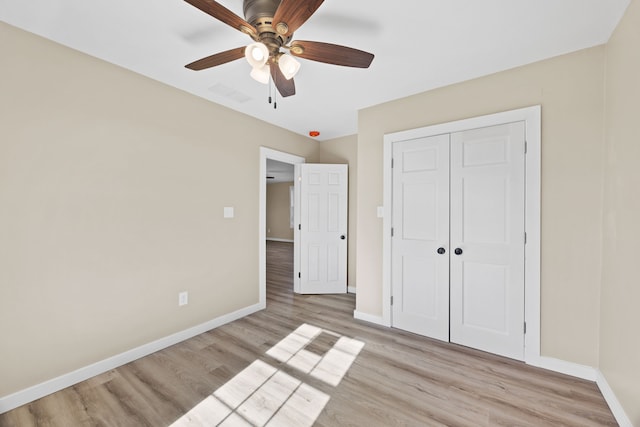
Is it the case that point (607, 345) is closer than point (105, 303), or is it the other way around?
point (607, 345)

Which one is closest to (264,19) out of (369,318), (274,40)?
(274,40)

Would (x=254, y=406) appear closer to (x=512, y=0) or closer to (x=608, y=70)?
(x=512, y=0)

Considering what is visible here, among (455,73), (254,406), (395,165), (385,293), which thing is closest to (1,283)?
(254,406)

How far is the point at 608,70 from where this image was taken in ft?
6.27

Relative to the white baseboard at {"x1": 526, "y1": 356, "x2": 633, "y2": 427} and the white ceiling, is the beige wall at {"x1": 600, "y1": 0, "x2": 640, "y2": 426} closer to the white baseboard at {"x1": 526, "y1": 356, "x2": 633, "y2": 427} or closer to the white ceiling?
the white baseboard at {"x1": 526, "y1": 356, "x2": 633, "y2": 427}

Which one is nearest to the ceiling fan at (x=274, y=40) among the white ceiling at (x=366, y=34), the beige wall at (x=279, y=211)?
the white ceiling at (x=366, y=34)

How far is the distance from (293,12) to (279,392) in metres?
2.36

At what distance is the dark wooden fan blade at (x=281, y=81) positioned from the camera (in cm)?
178

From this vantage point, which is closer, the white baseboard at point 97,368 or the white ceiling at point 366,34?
the white ceiling at point 366,34

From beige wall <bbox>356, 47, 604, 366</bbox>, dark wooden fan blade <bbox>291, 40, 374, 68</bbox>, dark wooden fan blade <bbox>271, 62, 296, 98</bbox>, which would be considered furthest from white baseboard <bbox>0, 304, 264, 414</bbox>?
beige wall <bbox>356, 47, 604, 366</bbox>

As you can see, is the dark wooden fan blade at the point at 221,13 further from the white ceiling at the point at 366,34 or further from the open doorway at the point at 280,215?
the open doorway at the point at 280,215

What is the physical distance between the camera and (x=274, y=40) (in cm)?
154

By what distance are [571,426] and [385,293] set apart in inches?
64.2

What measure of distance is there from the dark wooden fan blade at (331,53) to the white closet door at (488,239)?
1448 millimetres
